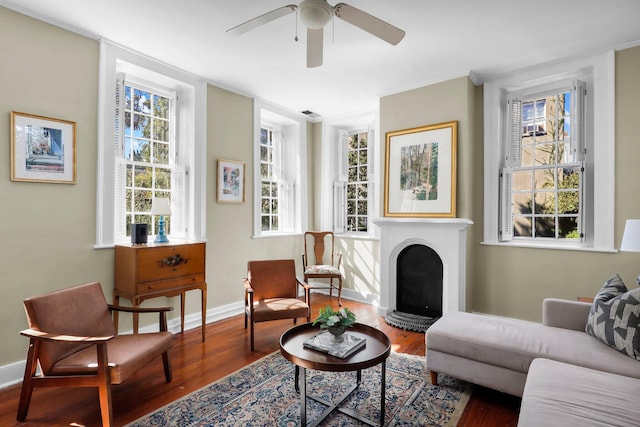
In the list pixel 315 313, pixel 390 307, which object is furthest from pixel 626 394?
pixel 315 313

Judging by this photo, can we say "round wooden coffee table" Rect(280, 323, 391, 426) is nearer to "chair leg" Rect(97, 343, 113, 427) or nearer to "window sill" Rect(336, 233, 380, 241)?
"chair leg" Rect(97, 343, 113, 427)

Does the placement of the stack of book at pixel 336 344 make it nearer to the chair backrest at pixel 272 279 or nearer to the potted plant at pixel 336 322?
the potted plant at pixel 336 322

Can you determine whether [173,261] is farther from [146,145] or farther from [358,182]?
[358,182]

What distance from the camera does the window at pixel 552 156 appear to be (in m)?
3.22

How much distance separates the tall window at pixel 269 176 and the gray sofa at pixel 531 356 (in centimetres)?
305

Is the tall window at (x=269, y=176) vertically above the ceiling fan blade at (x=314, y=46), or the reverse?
the ceiling fan blade at (x=314, y=46)

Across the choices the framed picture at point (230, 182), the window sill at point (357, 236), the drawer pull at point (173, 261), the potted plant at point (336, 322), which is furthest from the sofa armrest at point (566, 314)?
the framed picture at point (230, 182)

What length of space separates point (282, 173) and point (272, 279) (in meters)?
2.13

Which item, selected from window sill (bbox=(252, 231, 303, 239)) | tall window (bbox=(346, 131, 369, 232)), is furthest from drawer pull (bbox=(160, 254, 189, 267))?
tall window (bbox=(346, 131, 369, 232))

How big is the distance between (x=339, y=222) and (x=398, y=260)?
4.55 feet

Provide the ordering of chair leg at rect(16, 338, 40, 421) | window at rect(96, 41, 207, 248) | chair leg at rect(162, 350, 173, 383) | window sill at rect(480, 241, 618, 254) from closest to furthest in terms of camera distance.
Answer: chair leg at rect(16, 338, 40, 421) → chair leg at rect(162, 350, 173, 383) → window at rect(96, 41, 207, 248) → window sill at rect(480, 241, 618, 254)

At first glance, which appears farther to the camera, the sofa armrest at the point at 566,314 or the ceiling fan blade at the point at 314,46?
the sofa armrest at the point at 566,314

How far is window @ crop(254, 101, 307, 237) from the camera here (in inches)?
199

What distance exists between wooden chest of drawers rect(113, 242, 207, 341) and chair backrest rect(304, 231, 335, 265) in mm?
1922
